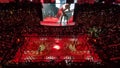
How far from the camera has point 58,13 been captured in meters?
13.5

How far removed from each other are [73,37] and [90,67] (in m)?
3.32

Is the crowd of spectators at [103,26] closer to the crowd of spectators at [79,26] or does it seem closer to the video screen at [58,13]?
the crowd of spectators at [79,26]

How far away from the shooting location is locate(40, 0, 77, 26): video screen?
531 inches

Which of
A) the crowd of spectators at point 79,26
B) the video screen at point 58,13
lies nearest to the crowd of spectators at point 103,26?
the crowd of spectators at point 79,26

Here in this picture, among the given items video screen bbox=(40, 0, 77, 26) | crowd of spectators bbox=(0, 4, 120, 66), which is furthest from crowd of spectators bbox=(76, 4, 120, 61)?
video screen bbox=(40, 0, 77, 26)

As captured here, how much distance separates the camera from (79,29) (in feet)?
41.6

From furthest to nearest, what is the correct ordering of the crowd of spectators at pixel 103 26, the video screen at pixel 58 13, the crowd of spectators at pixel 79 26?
the video screen at pixel 58 13
the crowd of spectators at pixel 79 26
the crowd of spectators at pixel 103 26

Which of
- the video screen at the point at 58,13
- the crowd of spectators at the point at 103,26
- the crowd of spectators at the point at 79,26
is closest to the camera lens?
the crowd of spectators at the point at 103,26

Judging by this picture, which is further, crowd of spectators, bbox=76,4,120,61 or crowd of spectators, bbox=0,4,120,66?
crowd of spectators, bbox=0,4,120,66

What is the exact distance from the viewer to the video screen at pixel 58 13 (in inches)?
531

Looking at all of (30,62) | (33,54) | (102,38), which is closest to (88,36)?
(102,38)

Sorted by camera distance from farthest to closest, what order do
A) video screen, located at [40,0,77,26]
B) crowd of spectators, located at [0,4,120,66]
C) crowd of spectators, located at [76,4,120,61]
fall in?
1. video screen, located at [40,0,77,26]
2. crowd of spectators, located at [0,4,120,66]
3. crowd of spectators, located at [76,4,120,61]

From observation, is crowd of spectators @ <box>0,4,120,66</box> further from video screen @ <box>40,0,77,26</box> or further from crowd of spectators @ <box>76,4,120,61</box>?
video screen @ <box>40,0,77,26</box>

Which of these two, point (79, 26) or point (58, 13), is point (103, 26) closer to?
point (79, 26)
